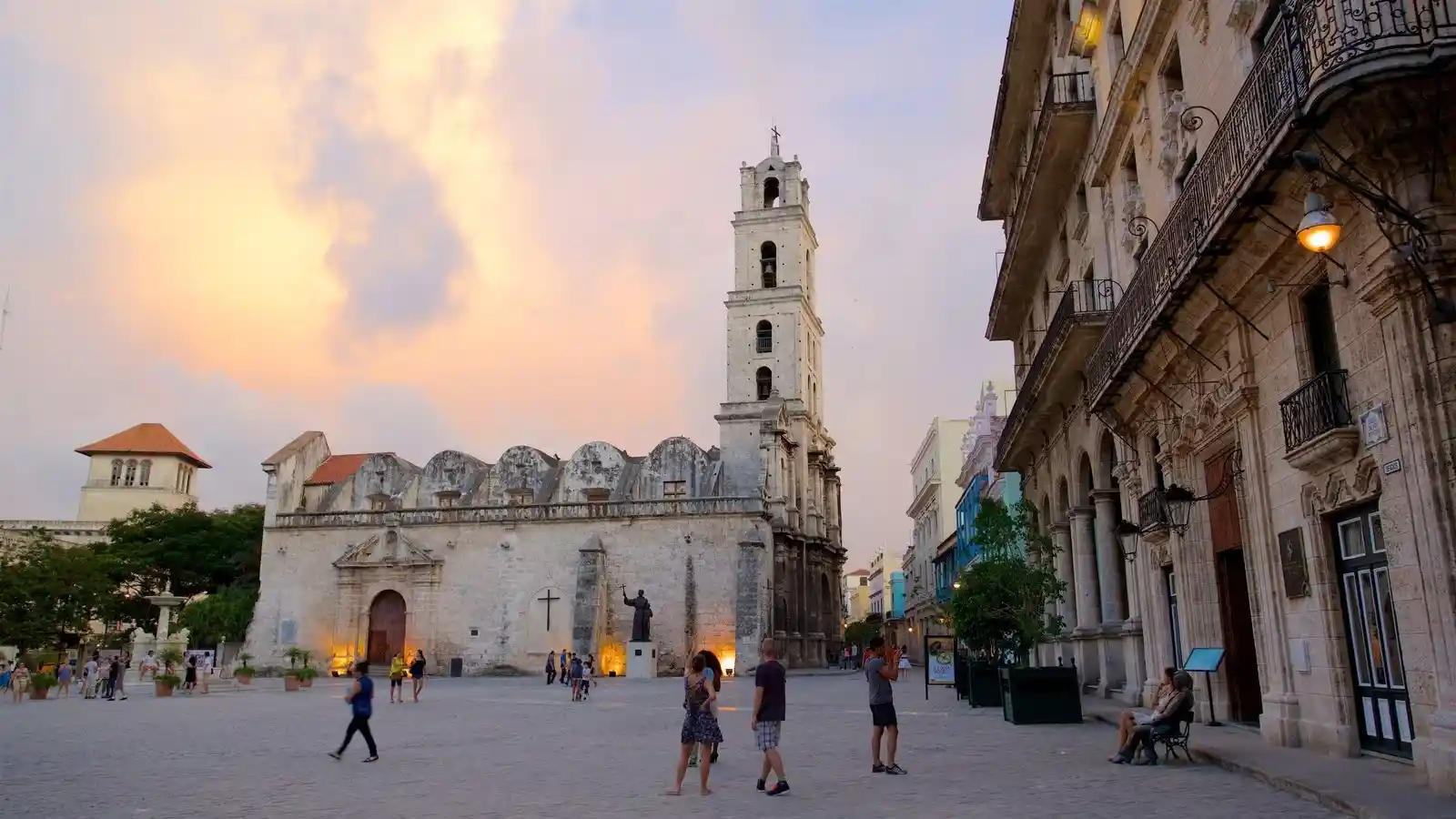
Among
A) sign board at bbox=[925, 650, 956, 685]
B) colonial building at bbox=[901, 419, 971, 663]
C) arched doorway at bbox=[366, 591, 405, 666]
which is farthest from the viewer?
colonial building at bbox=[901, 419, 971, 663]

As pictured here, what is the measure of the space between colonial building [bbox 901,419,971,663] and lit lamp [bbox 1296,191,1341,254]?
5559 cm

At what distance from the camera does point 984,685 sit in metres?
19.5

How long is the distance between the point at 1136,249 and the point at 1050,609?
10.7 m

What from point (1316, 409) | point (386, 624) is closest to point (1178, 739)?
point (1316, 409)

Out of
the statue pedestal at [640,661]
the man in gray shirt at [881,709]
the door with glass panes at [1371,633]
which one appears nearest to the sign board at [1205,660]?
the door with glass panes at [1371,633]

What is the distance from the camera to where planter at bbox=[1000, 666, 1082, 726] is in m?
15.3

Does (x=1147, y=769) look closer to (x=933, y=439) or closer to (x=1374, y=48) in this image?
(x=1374, y=48)

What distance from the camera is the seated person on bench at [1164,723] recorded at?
1017 cm

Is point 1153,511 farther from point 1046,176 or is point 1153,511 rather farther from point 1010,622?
point 1046,176

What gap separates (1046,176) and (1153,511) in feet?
28.0

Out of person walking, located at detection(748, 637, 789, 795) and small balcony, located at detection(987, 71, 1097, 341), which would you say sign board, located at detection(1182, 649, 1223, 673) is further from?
small balcony, located at detection(987, 71, 1097, 341)

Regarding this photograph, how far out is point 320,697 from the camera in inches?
1093

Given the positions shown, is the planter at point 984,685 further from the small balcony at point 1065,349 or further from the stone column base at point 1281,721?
the stone column base at point 1281,721

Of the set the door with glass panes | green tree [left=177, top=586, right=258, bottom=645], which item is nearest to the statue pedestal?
green tree [left=177, top=586, right=258, bottom=645]
